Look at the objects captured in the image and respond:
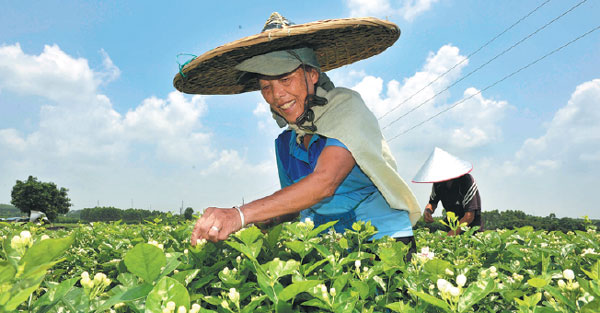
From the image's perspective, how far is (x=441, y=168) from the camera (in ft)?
23.4

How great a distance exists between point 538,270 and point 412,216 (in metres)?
0.81

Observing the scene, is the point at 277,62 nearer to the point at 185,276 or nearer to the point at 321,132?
the point at 321,132

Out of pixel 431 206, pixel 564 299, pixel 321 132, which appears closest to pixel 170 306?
pixel 564 299

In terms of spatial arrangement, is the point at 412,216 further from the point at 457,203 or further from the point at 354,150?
the point at 457,203

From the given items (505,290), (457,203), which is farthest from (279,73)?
(457,203)

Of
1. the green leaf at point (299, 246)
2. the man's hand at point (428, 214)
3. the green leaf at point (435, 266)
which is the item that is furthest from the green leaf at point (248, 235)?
the man's hand at point (428, 214)

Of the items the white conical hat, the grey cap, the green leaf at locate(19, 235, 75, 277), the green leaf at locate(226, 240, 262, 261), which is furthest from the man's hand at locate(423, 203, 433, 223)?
the green leaf at locate(19, 235, 75, 277)

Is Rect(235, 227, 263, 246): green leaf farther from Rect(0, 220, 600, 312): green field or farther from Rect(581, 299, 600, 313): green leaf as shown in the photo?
Rect(581, 299, 600, 313): green leaf

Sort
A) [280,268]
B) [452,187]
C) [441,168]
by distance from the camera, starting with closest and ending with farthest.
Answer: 1. [280,268]
2. [452,187]
3. [441,168]

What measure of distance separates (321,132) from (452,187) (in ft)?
16.7

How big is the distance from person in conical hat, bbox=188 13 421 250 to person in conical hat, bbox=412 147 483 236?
13.2 ft

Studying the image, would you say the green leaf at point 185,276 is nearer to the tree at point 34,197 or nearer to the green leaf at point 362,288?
the green leaf at point 362,288

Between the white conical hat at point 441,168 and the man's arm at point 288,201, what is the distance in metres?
5.00

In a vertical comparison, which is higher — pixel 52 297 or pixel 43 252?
pixel 43 252
